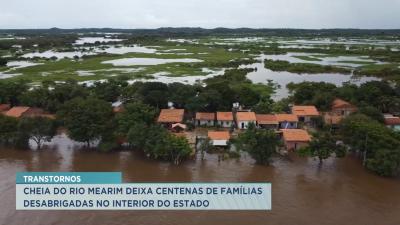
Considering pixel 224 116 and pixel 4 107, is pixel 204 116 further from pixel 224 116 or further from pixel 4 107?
pixel 4 107

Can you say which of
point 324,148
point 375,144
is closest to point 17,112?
point 324,148

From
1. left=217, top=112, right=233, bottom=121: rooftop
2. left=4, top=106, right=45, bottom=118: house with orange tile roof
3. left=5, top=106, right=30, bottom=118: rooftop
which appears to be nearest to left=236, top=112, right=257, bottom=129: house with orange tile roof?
left=217, top=112, right=233, bottom=121: rooftop

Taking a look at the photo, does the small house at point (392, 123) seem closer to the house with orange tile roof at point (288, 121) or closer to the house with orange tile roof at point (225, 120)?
the house with orange tile roof at point (288, 121)

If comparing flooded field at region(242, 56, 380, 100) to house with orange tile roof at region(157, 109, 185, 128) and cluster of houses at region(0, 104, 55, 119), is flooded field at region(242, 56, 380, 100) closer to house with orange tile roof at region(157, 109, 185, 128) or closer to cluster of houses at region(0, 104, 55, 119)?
house with orange tile roof at region(157, 109, 185, 128)

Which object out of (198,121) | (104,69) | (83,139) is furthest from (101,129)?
(104,69)

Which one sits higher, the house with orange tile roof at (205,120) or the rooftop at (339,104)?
the rooftop at (339,104)

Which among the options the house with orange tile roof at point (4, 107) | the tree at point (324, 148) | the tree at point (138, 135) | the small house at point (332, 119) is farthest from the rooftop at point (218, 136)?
the house with orange tile roof at point (4, 107)
